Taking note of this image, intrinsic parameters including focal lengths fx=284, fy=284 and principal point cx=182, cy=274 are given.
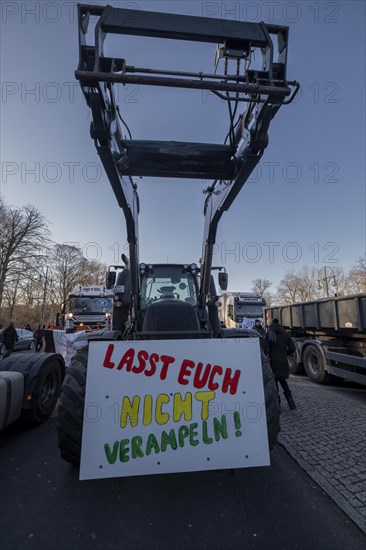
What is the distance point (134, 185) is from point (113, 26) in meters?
2.21

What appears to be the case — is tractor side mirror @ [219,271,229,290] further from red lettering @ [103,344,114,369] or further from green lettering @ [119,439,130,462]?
green lettering @ [119,439,130,462]

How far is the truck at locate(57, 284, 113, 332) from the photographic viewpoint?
14930mm

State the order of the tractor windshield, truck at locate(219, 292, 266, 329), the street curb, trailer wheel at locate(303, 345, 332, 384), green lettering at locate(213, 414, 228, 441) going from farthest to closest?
truck at locate(219, 292, 266, 329)
trailer wheel at locate(303, 345, 332, 384)
the tractor windshield
green lettering at locate(213, 414, 228, 441)
the street curb

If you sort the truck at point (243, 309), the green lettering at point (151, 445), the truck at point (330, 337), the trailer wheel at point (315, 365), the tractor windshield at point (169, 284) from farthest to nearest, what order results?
1. the truck at point (243, 309)
2. the trailer wheel at point (315, 365)
3. the truck at point (330, 337)
4. the tractor windshield at point (169, 284)
5. the green lettering at point (151, 445)

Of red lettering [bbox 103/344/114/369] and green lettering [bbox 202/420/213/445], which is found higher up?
red lettering [bbox 103/344/114/369]

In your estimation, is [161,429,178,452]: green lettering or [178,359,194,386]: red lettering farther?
[178,359,194,386]: red lettering

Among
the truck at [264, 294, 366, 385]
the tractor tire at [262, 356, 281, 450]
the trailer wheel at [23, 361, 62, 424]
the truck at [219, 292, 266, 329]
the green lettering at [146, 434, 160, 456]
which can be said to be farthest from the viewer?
the truck at [219, 292, 266, 329]

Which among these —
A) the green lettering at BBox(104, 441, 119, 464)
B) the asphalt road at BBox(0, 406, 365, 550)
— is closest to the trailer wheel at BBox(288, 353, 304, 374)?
the asphalt road at BBox(0, 406, 365, 550)

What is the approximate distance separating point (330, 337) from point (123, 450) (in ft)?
24.4

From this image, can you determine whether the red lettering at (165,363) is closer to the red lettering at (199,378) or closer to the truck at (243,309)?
the red lettering at (199,378)

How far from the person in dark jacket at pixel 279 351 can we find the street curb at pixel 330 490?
1.95 meters

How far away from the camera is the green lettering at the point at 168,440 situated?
258 centimetres

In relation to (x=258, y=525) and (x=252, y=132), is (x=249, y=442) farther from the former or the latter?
(x=252, y=132)

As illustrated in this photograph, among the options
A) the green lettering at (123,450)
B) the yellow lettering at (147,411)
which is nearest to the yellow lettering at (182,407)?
the yellow lettering at (147,411)
